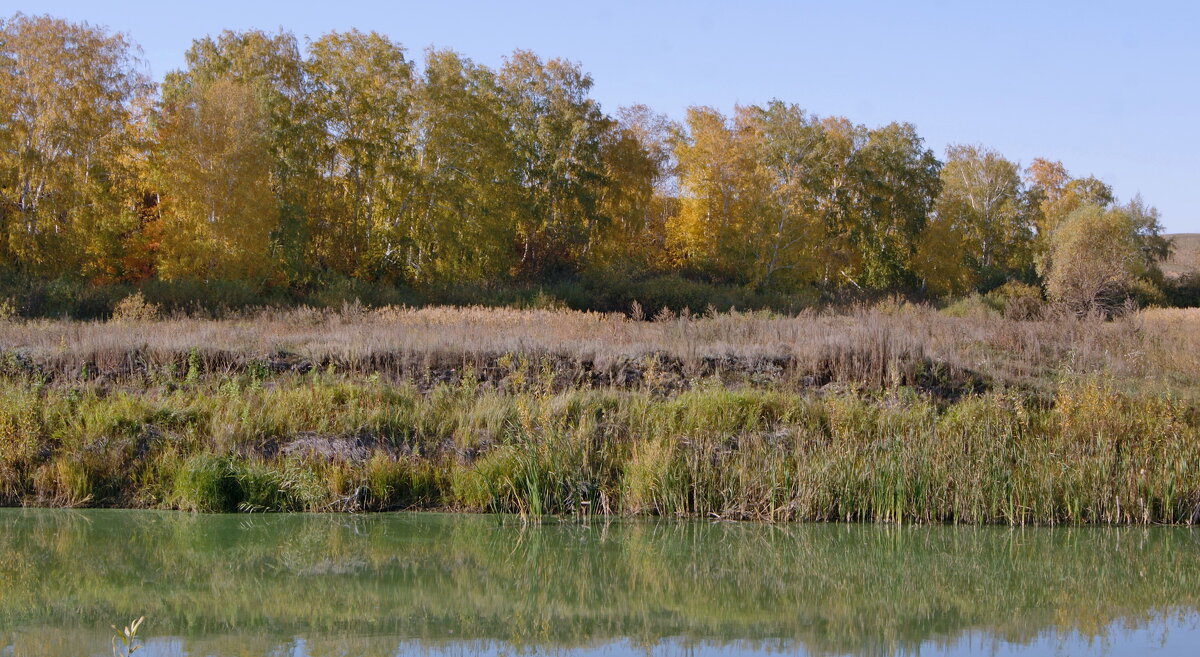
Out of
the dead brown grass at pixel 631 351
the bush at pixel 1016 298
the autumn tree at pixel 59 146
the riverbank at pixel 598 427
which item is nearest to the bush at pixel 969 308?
the bush at pixel 1016 298

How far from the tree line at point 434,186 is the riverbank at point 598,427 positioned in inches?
558

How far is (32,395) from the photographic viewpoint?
13320mm

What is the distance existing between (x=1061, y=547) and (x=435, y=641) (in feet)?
21.2

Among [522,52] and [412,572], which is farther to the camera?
[522,52]

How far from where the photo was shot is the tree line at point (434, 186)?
29.5m

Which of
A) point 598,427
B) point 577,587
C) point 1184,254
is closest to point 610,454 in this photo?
point 598,427

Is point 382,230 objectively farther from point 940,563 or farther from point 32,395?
point 940,563

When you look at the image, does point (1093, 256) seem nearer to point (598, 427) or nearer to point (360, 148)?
point (360, 148)

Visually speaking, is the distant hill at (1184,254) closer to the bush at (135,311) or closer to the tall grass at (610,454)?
the tall grass at (610,454)

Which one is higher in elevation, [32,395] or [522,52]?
[522,52]

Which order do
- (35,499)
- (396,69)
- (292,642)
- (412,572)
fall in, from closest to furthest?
1. (292,642)
2. (412,572)
3. (35,499)
4. (396,69)

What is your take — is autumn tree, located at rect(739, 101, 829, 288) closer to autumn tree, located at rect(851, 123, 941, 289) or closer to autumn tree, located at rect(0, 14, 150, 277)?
autumn tree, located at rect(851, 123, 941, 289)

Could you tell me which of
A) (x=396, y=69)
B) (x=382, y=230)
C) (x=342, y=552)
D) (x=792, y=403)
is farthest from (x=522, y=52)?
(x=342, y=552)

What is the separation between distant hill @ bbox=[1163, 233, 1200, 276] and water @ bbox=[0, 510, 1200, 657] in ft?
255
